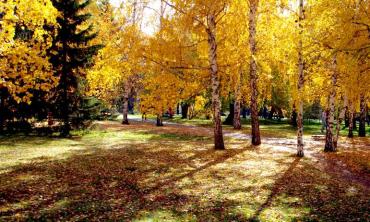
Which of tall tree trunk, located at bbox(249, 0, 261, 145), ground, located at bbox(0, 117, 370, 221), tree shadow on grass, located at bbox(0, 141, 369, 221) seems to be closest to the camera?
tree shadow on grass, located at bbox(0, 141, 369, 221)

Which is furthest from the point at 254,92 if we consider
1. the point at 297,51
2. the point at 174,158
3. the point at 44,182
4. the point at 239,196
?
the point at 44,182

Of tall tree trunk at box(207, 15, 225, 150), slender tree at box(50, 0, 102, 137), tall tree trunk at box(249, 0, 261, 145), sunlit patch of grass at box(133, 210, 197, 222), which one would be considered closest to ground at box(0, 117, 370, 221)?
sunlit patch of grass at box(133, 210, 197, 222)

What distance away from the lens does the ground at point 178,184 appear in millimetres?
7980

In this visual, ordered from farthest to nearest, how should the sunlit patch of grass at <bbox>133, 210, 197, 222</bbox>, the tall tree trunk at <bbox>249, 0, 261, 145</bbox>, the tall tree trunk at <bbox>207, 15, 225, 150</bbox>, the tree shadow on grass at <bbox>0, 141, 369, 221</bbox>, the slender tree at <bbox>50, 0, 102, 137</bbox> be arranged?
the slender tree at <bbox>50, 0, 102, 137</bbox>, the tall tree trunk at <bbox>249, 0, 261, 145</bbox>, the tall tree trunk at <bbox>207, 15, 225, 150</bbox>, the tree shadow on grass at <bbox>0, 141, 369, 221</bbox>, the sunlit patch of grass at <bbox>133, 210, 197, 222</bbox>

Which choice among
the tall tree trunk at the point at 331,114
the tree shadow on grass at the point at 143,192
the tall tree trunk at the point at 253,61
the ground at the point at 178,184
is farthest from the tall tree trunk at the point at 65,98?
the tall tree trunk at the point at 331,114

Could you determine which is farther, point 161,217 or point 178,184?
point 178,184

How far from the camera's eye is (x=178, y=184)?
10.4 metres

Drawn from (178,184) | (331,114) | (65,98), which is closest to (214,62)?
(331,114)

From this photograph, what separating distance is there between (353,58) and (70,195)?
9.62m

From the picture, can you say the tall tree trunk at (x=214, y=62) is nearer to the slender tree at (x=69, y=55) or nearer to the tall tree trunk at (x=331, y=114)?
the tall tree trunk at (x=331, y=114)

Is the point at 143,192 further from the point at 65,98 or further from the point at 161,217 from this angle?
the point at 65,98

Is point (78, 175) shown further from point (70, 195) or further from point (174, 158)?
point (174, 158)

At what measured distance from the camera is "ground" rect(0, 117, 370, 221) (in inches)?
314

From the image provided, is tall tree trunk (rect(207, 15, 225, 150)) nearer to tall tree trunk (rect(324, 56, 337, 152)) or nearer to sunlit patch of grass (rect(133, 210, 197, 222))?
tall tree trunk (rect(324, 56, 337, 152))
